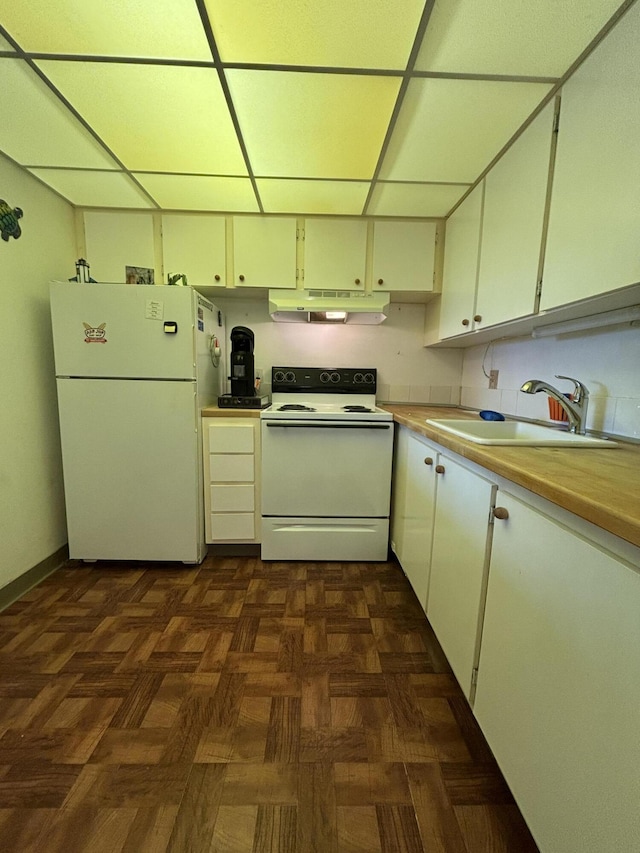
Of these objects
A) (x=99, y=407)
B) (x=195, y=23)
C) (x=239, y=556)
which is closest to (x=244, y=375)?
(x=99, y=407)

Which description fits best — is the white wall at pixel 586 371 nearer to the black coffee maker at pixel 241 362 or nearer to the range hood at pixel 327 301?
the range hood at pixel 327 301

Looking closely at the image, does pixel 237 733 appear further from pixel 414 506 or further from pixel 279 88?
pixel 279 88

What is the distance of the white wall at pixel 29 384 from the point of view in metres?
1.63

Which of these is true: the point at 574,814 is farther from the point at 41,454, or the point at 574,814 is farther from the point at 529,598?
the point at 41,454

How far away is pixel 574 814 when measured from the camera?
1.93ft

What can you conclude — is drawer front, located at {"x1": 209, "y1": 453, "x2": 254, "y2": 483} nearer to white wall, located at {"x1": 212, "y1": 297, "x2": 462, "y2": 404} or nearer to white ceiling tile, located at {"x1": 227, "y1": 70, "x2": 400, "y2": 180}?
white wall, located at {"x1": 212, "y1": 297, "x2": 462, "y2": 404}

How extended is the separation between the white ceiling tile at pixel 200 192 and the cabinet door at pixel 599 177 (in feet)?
4.74

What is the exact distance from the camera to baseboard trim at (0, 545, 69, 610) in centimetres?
160

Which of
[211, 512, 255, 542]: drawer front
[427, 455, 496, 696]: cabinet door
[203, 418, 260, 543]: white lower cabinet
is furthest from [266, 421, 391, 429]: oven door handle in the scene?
[427, 455, 496, 696]: cabinet door

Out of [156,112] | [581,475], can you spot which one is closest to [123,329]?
[156,112]

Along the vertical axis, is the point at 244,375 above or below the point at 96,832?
above

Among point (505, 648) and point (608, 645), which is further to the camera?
point (505, 648)

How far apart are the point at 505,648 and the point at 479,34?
5.76ft

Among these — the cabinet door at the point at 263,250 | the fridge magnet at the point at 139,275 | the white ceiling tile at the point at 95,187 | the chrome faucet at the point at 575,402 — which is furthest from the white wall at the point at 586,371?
the white ceiling tile at the point at 95,187
